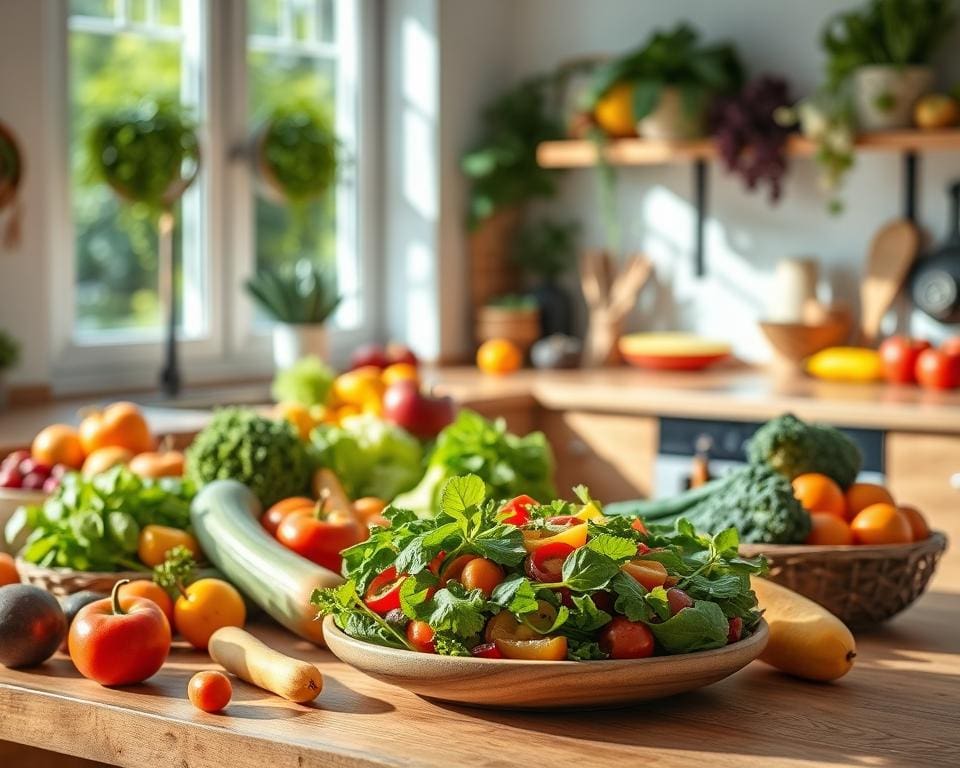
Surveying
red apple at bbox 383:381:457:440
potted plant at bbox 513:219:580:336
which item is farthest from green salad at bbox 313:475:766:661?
potted plant at bbox 513:219:580:336

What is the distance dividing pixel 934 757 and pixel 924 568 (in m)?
0.49

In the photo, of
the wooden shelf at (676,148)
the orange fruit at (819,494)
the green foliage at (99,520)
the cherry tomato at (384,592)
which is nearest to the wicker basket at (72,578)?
the green foliage at (99,520)

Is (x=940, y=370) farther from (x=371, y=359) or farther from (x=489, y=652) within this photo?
(x=489, y=652)

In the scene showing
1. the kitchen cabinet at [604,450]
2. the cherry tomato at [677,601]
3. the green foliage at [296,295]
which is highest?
the green foliage at [296,295]

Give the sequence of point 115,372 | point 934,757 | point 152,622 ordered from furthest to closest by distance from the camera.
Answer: point 115,372 < point 152,622 < point 934,757

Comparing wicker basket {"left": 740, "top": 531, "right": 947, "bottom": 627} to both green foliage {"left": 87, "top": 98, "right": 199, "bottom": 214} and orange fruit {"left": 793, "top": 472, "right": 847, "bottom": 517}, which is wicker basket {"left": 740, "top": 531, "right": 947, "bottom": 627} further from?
green foliage {"left": 87, "top": 98, "right": 199, "bottom": 214}

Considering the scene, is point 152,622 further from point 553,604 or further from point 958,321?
point 958,321

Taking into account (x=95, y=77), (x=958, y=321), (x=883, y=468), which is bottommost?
(x=883, y=468)

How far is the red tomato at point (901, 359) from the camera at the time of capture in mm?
3781

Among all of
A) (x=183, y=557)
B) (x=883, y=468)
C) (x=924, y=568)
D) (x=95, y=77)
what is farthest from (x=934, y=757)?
(x=95, y=77)

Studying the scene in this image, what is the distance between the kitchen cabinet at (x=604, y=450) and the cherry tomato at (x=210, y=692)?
8.04 ft

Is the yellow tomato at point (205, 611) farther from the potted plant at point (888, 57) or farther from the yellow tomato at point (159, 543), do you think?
the potted plant at point (888, 57)

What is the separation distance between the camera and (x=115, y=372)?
3824 millimetres

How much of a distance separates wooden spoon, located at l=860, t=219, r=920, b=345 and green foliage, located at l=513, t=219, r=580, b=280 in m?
0.99
